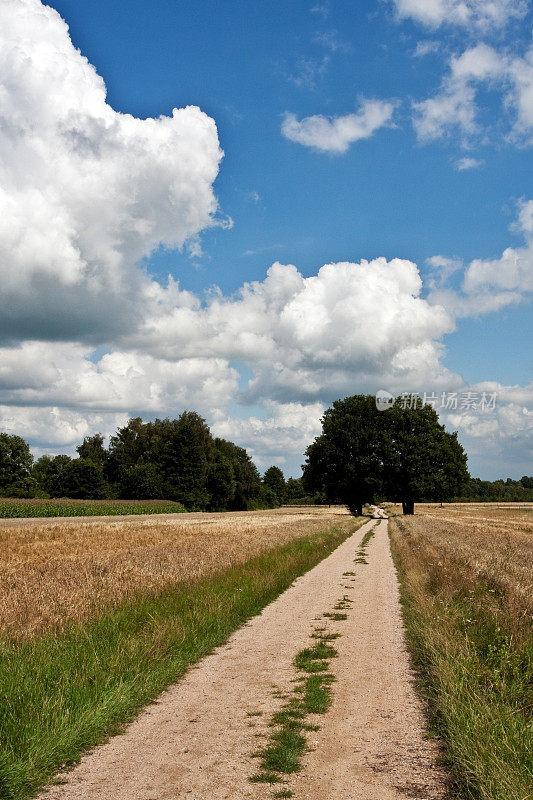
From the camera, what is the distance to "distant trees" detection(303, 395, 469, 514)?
71.4m

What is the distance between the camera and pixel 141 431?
132 m

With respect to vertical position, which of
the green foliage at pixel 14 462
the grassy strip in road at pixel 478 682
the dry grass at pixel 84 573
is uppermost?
the green foliage at pixel 14 462

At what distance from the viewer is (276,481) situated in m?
169

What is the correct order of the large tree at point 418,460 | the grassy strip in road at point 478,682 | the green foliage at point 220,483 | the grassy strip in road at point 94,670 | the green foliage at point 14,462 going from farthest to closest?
the green foliage at point 220,483 < the green foliage at point 14,462 < the large tree at point 418,460 < the grassy strip in road at point 94,670 < the grassy strip in road at point 478,682

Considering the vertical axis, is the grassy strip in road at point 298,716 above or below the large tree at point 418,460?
below

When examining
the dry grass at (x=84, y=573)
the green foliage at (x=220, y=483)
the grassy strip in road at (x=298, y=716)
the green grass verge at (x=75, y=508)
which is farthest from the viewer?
the green foliage at (x=220, y=483)

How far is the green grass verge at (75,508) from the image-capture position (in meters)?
64.3

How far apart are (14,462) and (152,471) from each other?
2543 cm

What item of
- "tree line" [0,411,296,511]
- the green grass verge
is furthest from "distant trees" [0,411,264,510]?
the green grass verge

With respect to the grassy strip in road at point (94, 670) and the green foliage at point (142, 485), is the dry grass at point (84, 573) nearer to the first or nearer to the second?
the grassy strip in road at point (94, 670)

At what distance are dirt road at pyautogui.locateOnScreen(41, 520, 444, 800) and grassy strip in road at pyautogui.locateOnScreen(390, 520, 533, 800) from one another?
0.28 m

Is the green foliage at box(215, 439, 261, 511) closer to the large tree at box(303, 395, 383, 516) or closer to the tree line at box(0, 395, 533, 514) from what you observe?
the tree line at box(0, 395, 533, 514)

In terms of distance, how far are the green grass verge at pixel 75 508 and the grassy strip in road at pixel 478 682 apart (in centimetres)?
6046

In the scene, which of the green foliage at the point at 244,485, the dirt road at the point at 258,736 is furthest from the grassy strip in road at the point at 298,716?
the green foliage at the point at 244,485
